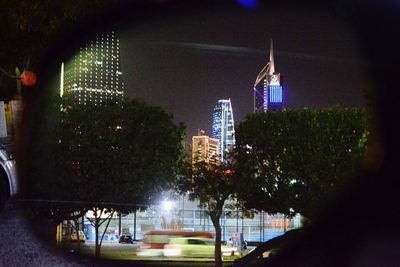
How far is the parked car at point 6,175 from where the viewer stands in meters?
7.97

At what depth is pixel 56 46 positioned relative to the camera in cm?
706

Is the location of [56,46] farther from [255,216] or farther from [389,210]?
[255,216]

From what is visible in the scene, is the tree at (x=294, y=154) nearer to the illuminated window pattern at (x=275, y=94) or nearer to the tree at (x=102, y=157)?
the illuminated window pattern at (x=275, y=94)

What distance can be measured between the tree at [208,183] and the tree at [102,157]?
61 centimetres

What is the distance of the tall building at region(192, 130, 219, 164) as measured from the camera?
47.0 feet

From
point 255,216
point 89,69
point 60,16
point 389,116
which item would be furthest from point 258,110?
point 60,16

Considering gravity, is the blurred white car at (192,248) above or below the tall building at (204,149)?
below

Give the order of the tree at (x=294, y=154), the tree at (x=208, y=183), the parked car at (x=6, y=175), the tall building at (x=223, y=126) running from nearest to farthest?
1. the parked car at (x=6, y=175)
2. the tree at (x=294, y=154)
3. the tree at (x=208, y=183)
4. the tall building at (x=223, y=126)

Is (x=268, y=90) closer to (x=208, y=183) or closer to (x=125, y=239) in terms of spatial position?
(x=208, y=183)

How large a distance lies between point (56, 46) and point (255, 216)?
20.0 feet

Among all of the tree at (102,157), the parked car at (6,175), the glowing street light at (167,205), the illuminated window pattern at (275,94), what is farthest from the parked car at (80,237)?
the illuminated window pattern at (275,94)

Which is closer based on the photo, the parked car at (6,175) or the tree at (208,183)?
the parked car at (6,175)

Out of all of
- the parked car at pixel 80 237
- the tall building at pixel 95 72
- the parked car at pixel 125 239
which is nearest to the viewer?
the tall building at pixel 95 72

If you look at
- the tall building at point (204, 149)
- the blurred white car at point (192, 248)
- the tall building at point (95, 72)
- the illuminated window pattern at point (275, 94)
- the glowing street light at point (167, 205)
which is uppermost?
the illuminated window pattern at point (275, 94)
